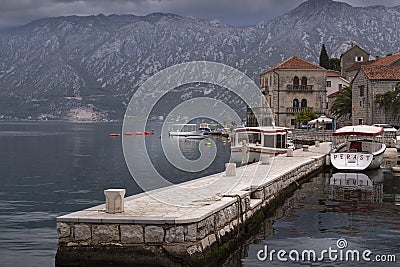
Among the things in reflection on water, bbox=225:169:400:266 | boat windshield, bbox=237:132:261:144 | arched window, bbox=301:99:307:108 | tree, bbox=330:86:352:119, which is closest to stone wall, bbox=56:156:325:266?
reflection on water, bbox=225:169:400:266

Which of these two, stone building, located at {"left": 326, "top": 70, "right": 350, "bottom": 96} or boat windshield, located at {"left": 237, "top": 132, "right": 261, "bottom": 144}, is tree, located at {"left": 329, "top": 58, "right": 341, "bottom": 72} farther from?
boat windshield, located at {"left": 237, "top": 132, "right": 261, "bottom": 144}

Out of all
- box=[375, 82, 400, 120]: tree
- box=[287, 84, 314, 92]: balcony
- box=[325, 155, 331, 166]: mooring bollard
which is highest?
box=[287, 84, 314, 92]: balcony

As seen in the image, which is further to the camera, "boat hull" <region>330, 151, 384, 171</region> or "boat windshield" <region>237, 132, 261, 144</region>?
"boat windshield" <region>237, 132, 261, 144</region>

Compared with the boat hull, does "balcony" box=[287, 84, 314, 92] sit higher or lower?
higher

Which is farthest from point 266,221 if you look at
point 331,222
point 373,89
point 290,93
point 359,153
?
point 290,93

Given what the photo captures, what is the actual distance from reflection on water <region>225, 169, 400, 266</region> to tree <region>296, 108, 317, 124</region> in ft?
145

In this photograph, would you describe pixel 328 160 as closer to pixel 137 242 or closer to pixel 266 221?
pixel 266 221

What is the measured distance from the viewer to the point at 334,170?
3478 centimetres

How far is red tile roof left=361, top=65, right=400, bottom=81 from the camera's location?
2346 inches

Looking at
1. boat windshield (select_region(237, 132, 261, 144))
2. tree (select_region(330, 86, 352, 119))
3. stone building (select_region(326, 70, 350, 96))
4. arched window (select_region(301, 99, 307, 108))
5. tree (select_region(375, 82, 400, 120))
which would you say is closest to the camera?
boat windshield (select_region(237, 132, 261, 144))

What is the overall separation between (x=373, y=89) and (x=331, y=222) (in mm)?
43401

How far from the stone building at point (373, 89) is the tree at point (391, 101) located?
500 millimetres

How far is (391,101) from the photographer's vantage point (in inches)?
2253

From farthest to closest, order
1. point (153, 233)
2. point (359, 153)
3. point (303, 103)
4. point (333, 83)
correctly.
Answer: point (333, 83) → point (303, 103) → point (359, 153) → point (153, 233)
